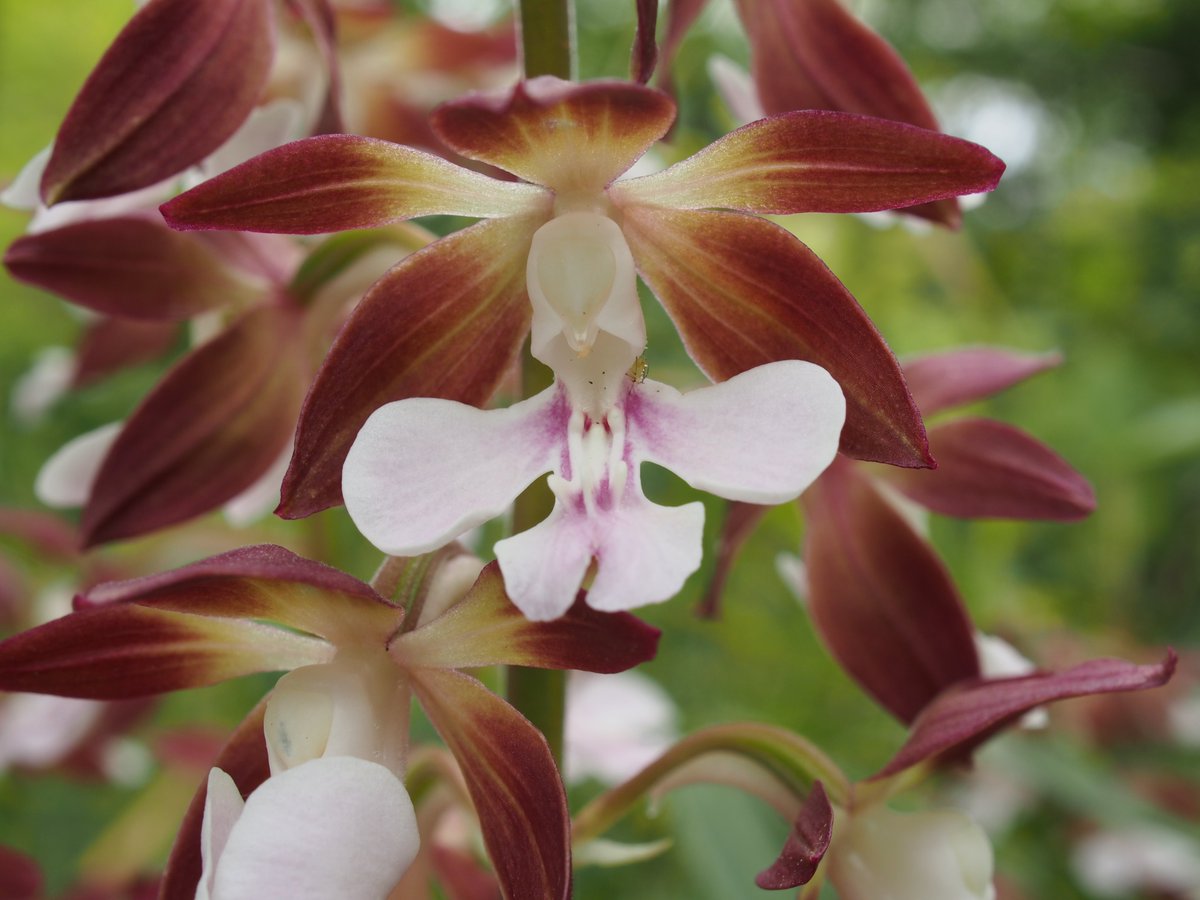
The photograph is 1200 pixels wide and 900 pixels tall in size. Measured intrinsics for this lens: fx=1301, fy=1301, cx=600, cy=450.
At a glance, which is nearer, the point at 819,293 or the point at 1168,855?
the point at 819,293

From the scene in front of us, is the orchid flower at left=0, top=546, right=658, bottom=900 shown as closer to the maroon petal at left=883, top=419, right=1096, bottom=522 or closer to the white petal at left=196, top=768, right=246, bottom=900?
the white petal at left=196, top=768, right=246, bottom=900

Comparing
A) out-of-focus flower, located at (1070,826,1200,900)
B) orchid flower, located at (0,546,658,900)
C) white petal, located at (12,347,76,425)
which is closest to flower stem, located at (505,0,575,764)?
orchid flower, located at (0,546,658,900)

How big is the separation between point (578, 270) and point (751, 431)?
0.43ft

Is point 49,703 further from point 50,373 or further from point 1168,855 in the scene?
point 1168,855

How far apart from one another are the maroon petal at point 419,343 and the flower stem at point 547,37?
0.45 feet

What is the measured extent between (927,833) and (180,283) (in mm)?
603

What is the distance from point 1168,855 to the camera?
7.40 ft

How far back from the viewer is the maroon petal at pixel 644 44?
2.01 ft

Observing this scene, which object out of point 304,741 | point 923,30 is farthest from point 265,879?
point 923,30

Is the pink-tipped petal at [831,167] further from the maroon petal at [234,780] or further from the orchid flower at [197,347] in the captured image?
the maroon petal at [234,780]

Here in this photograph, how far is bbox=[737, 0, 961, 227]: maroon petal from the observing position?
0.80 metres

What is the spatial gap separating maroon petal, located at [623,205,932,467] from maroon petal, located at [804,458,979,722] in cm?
28

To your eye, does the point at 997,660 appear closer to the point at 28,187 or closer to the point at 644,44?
the point at 644,44

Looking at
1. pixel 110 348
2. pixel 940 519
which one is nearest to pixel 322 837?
pixel 110 348
